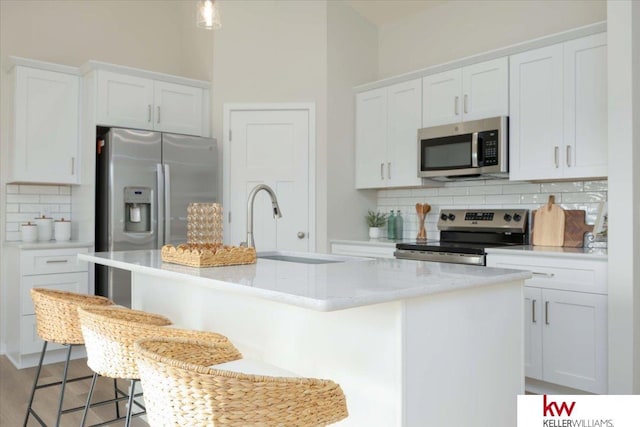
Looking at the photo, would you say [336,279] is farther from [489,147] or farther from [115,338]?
[489,147]

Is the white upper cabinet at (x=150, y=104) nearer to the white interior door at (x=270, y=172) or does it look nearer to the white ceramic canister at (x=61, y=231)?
the white interior door at (x=270, y=172)

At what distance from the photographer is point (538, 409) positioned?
163cm

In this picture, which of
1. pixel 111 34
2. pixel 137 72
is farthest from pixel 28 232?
pixel 111 34

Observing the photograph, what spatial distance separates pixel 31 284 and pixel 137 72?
1.90 m

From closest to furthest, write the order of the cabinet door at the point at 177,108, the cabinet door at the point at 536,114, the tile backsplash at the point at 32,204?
1. the cabinet door at the point at 536,114
2. the tile backsplash at the point at 32,204
3. the cabinet door at the point at 177,108

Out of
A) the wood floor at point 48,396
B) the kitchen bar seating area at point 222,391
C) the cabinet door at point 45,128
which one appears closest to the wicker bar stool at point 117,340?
the kitchen bar seating area at point 222,391

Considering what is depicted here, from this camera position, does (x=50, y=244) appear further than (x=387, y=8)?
No

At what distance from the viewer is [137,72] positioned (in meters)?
4.50

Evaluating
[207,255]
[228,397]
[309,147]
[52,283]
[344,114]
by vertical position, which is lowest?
[52,283]

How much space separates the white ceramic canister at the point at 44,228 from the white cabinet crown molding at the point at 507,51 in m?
2.94

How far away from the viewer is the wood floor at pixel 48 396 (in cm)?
295

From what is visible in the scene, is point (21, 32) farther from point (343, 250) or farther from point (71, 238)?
point (343, 250)

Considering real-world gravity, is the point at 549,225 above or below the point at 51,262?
above

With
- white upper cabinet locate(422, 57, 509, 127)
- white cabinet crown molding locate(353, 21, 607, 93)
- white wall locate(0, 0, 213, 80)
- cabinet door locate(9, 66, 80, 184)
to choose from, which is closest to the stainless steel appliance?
cabinet door locate(9, 66, 80, 184)
